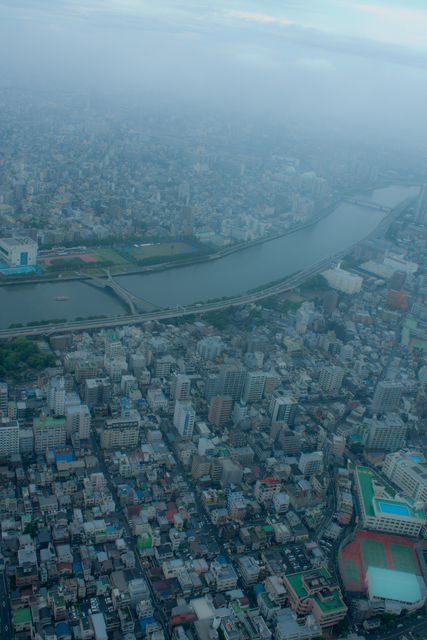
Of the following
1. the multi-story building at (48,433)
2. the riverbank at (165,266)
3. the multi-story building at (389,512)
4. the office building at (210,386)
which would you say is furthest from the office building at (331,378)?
the riverbank at (165,266)

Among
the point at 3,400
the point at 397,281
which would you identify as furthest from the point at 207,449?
the point at 397,281

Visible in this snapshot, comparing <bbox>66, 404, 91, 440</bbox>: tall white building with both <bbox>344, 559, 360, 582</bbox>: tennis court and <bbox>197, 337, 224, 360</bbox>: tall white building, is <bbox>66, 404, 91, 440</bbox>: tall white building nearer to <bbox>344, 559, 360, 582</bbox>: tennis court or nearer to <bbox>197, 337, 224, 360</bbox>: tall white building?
<bbox>197, 337, 224, 360</bbox>: tall white building

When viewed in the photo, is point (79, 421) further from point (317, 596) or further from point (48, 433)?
point (317, 596)

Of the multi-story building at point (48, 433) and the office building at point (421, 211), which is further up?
the office building at point (421, 211)

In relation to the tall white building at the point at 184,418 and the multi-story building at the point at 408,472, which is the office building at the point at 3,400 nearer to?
the tall white building at the point at 184,418

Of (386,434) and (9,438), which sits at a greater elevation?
(386,434)


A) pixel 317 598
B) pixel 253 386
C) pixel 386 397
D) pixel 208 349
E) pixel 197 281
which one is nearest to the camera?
pixel 317 598

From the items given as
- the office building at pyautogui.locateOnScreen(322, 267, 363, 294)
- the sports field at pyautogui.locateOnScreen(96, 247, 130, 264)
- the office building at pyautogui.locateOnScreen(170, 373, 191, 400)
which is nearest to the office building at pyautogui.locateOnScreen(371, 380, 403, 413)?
the office building at pyautogui.locateOnScreen(170, 373, 191, 400)

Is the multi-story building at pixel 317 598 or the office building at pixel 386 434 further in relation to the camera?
the office building at pixel 386 434
